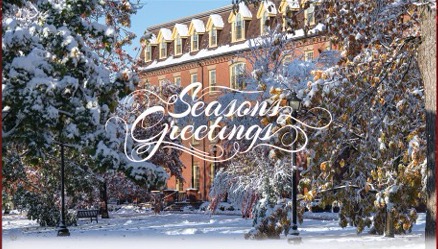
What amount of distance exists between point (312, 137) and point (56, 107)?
547 centimetres

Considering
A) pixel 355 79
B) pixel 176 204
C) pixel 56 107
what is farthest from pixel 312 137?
pixel 176 204

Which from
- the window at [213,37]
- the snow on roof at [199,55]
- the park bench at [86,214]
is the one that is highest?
the window at [213,37]

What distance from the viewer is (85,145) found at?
42.9 feet

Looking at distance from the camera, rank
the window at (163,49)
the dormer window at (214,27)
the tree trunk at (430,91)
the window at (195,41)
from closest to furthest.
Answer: the tree trunk at (430,91) < the dormer window at (214,27) < the window at (195,41) < the window at (163,49)

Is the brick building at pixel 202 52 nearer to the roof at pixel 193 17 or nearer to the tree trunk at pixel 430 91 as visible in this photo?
the roof at pixel 193 17

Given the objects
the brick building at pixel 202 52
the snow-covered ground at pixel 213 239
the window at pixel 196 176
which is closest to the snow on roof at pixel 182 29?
the brick building at pixel 202 52

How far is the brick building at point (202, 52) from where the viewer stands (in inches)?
1945

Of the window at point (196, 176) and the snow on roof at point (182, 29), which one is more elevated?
the snow on roof at point (182, 29)

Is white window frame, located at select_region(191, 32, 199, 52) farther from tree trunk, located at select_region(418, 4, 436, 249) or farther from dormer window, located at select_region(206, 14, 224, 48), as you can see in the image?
tree trunk, located at select_region(418, 4, 436, 249)

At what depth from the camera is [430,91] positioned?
10.9 m

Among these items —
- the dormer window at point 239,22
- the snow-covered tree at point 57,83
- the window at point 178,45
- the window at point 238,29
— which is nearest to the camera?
the snow-covered tree at point 57,83

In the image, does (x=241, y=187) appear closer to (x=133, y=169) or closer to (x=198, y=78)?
(x=133, y=169)

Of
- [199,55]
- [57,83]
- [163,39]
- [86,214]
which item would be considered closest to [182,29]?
[163,39]

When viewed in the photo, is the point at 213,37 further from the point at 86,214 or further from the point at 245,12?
the point at 86,214
